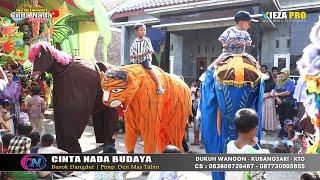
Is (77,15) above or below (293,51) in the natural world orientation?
above

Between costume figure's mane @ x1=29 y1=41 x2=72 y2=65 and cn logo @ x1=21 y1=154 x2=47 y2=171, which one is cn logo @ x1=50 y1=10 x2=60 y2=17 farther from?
cn logo @ x1=21 y1=154 x2=47 y2=171

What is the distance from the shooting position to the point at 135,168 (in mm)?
2803

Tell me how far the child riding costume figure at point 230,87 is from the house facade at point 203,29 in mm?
47

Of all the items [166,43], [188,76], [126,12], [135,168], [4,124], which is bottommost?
[135,168]

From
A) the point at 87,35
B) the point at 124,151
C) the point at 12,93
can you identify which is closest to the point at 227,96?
the point at 124,151

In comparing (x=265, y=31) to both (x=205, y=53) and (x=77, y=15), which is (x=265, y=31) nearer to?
(x=205, y=53)

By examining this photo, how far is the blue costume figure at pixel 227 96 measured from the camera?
2.86m

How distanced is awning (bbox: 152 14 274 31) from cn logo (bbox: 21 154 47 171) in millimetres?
1040

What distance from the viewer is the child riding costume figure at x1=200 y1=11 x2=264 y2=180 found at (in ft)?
9.30

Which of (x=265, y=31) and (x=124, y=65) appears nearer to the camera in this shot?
(x=265, y=31)

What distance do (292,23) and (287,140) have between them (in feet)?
2.26

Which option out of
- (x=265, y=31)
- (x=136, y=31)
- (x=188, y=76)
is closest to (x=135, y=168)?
(x=188, y=76)

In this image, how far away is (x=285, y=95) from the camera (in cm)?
291

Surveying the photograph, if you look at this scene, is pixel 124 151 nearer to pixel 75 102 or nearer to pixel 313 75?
pixel 75 102
